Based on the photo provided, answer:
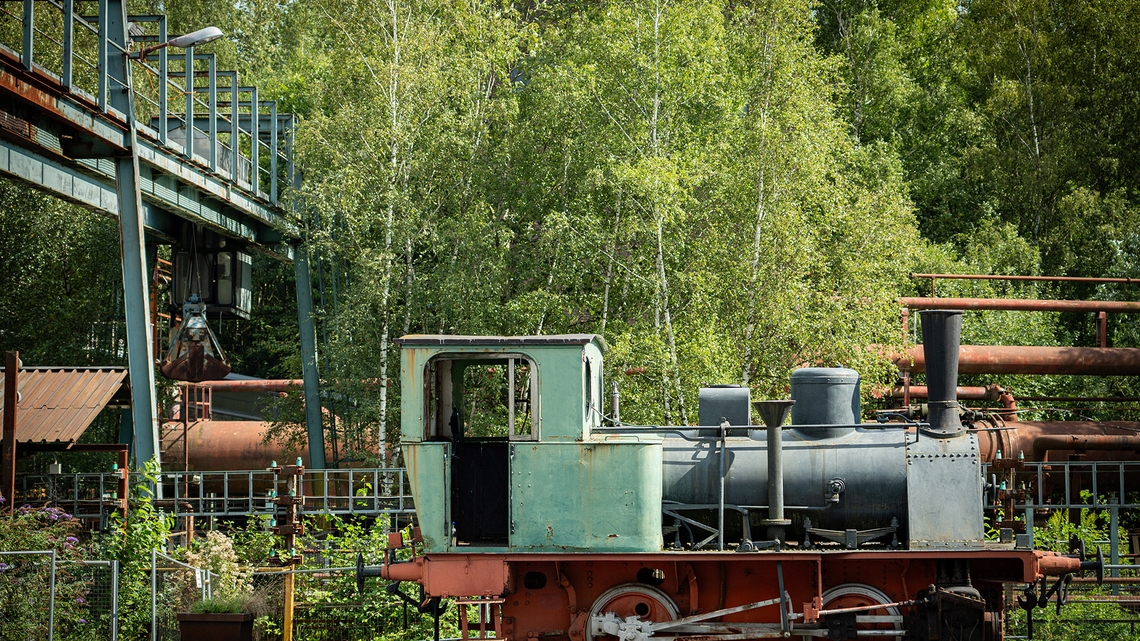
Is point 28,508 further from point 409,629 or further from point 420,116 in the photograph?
point 420,116

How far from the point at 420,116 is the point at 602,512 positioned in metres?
14.2

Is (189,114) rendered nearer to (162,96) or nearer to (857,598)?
(162,96)

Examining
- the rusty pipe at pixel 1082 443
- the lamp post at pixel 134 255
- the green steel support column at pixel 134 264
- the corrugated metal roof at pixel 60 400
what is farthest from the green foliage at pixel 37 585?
the rusty pipe at pixel 1082 443

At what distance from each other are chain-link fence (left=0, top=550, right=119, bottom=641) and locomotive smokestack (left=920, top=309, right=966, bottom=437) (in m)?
9.52

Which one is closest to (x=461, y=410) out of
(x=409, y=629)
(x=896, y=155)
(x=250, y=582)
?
(x=409, y=629)

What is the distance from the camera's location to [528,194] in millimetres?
24078

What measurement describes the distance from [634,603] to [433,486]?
2.37 m

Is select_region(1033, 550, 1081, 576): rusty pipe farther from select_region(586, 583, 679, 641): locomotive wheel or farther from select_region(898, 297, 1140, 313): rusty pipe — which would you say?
select_region(898, 297, 1140, 313): rusty pipe

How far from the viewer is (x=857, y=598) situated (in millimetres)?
11133

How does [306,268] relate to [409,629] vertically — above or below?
above

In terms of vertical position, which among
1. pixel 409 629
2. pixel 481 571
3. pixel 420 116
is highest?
pixel 420 116

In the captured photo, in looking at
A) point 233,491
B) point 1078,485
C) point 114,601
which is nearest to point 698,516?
point 114,601

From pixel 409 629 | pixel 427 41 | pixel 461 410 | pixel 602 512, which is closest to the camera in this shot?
pixel 602 512

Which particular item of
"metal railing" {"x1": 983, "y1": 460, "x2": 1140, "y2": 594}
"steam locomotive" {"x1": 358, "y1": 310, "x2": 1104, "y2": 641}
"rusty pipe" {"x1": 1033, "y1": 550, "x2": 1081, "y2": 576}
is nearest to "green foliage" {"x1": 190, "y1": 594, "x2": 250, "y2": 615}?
"steam locomotive" {"x1": 358, "y1": 310, "x2": 1104, "y2": 641}
